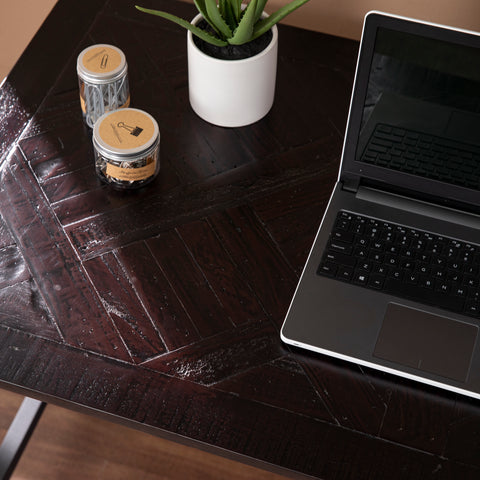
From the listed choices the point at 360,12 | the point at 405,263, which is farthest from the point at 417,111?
the point at 360,12

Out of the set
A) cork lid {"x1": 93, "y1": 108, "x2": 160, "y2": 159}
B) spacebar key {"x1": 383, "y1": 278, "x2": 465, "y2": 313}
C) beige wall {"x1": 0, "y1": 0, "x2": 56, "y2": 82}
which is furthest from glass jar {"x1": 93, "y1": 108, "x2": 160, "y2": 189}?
beige wall {"x1": 0, "y1": 0, "x2": 56, "y2": 82}

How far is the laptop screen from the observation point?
76cm

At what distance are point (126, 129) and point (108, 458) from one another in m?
0.71

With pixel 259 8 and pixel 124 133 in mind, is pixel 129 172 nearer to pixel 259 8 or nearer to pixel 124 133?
pixel 124 133

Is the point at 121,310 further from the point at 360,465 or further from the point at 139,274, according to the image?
the point at 360,465

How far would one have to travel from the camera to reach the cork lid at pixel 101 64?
36.9 inches

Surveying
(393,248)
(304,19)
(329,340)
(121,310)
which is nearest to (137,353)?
(121,310)

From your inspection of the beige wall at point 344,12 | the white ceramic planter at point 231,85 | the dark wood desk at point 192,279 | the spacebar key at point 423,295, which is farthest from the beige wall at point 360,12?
the spacebar key at point 423,295

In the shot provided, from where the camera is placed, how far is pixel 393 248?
2.85ft

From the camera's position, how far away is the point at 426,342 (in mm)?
808

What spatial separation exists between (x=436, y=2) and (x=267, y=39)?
0.35 m

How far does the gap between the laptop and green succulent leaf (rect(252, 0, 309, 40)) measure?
0.15 metres

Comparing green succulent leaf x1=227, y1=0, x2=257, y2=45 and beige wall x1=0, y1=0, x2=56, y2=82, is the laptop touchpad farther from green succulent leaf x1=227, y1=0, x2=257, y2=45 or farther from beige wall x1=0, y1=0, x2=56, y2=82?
beige wall x1=0, y1=0, x2=56, y2=82

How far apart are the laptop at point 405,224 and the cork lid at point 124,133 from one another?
25 cm
